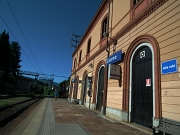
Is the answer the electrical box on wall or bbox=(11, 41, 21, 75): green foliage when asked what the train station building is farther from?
bbox=(11, 41, 21, 75): green foliage

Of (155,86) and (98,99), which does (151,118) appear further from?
(98,99)

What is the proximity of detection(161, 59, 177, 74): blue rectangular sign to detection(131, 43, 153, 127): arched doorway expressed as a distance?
893mm

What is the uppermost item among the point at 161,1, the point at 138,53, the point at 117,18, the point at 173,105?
the point at 117,18

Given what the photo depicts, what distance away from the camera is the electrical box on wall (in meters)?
8.30

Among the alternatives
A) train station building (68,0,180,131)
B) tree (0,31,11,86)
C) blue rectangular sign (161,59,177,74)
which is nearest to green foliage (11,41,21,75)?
tree (0,31,11,86)

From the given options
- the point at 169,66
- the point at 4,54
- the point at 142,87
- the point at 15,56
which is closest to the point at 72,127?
the point at 142,87

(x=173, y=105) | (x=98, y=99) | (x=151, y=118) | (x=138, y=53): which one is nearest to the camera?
(x=173, y=105)

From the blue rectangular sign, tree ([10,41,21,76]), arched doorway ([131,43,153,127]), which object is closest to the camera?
the blue rectangular sign

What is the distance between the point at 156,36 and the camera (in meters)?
6.04

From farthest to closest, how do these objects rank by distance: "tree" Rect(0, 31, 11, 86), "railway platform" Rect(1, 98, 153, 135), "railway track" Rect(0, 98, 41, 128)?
"tree" Rect(0, 31, 11, 86)
"railway track" Rect(0, 98, 41, 128)
"railway platform" Rect(1, 98, 153, 135)

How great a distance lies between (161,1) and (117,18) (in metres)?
4.09

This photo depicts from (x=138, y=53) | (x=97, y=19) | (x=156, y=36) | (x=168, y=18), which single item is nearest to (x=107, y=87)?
(x=138, y=53)

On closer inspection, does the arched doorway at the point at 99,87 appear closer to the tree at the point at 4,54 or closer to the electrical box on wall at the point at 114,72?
the electrical box on wall at the point at 114,72

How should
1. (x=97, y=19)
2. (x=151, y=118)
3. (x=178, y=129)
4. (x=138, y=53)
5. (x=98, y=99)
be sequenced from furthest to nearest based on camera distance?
(x=97, y=19) → (x=98, y=99) → (x=138, y=53) → (x=151, y=118) → (x=178, y=129)
